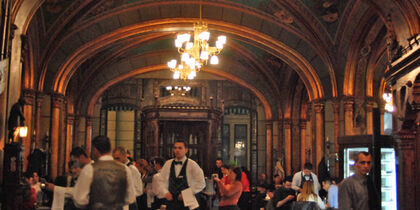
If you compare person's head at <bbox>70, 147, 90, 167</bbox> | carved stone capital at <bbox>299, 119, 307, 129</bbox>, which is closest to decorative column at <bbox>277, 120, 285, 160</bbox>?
carved stone capital at <bbox>299, 119, 307, 129</bbox>

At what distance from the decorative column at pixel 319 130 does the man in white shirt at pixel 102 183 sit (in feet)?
38.2

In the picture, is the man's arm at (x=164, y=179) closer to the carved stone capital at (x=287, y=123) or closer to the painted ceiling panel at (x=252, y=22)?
the painted ceiling panel at (x=252, y=22)

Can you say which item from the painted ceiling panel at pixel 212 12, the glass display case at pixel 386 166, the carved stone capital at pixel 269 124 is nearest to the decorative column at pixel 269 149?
the carved stone capital at pixel 269 124

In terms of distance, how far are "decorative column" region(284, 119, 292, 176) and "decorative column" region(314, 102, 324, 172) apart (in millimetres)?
4718

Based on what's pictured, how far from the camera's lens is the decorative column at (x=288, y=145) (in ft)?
67.1

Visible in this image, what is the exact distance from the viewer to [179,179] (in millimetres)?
5980

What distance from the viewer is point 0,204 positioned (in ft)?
26.1

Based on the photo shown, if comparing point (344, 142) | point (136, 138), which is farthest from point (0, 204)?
point (136, 138)

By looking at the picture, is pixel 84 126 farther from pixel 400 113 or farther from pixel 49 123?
pixel 400 113

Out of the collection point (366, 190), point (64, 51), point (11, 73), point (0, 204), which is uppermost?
point (64, 51)

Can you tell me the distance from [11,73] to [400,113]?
640cm

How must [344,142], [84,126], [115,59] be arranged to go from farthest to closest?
1. [84,126]
2. [115,59]
3. [344,142]

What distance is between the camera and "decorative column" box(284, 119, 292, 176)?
20.5 meters

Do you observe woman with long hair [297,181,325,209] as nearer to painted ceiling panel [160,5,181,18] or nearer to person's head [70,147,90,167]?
person's head [70,147,90,167]
